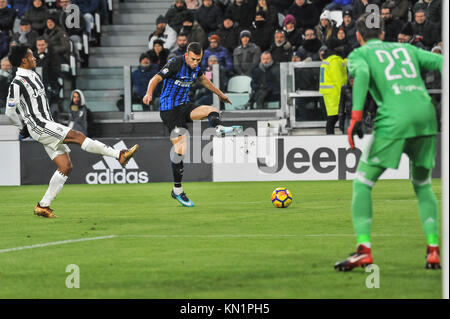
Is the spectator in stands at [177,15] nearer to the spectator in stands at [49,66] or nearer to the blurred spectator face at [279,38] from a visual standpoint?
the blurred spectator face at [279,38]

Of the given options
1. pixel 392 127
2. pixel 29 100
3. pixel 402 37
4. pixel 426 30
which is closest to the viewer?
pixel 392 127

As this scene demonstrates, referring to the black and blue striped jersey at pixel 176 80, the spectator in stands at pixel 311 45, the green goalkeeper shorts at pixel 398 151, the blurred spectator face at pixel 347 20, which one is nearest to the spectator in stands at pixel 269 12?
the spectator in stands at pixel 311 45

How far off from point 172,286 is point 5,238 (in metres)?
3.92

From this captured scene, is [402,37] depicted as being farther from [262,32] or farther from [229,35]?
[229,35]

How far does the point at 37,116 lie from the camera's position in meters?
11.7

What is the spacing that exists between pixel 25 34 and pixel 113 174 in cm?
615

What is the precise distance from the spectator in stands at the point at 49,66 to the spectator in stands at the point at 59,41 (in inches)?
10.0

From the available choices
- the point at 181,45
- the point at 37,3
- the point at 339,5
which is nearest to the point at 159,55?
the point at 181,45

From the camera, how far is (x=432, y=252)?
6.86 meters

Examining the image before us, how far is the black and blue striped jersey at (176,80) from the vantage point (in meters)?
13.2

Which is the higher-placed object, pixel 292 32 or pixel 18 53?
pixel 292 32

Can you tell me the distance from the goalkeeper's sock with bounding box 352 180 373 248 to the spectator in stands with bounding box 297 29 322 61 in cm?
1407

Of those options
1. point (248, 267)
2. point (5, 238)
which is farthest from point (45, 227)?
point (248, 267)

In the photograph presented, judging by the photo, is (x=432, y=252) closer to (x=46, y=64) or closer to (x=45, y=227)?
(x=45, y=227)
